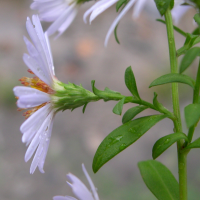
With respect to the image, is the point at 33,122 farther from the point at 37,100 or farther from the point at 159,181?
the point at 159,181

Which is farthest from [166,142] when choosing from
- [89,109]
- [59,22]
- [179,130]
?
[89,109]

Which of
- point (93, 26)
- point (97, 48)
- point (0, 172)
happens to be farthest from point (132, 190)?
point (93, 26)

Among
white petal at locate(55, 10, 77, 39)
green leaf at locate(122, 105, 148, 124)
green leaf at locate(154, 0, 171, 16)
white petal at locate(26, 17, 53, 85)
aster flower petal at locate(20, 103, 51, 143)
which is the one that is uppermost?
white petal at locate(55, 10, 77, 39)

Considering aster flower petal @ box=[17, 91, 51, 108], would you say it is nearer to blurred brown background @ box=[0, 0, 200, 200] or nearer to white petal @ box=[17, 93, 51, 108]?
white petal @ box=[17, 93, 51, 108]

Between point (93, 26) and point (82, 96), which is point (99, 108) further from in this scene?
point (82, 96)

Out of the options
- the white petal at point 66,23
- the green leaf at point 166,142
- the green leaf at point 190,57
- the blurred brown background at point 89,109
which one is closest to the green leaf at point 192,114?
the green leaf at point 166,142

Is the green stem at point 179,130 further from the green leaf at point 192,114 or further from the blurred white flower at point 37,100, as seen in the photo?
the blurred white flower at point 37,100

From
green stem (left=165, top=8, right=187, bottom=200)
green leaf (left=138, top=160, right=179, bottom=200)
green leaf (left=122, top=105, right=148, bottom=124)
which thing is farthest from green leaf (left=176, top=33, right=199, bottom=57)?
green leaf (left=138, top=160, right=179, bottom=200)
